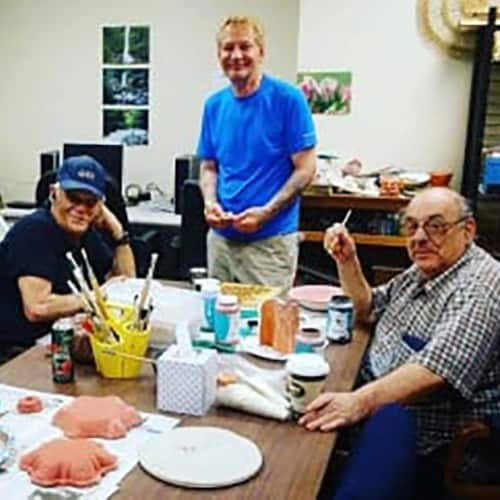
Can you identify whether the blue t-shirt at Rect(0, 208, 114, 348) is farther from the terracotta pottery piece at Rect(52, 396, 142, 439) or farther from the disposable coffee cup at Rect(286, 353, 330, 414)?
the disposable coffee cup at Rect(286, 353, 330, 414)

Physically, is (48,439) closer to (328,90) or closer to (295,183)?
(295,183)

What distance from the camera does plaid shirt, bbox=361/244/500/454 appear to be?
168cm

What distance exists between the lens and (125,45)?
472 centimetres

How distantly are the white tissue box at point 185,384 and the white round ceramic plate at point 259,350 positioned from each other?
0.30 metres

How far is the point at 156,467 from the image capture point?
124 cm

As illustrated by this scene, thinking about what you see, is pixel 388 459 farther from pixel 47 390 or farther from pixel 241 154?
pixel 241 154

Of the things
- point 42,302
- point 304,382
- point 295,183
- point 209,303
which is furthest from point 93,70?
point 304,382

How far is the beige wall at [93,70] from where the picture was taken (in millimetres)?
4539

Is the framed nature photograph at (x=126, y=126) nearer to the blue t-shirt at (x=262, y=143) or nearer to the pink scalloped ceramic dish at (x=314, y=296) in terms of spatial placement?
the blue t-shirt at (x=262, y=143)

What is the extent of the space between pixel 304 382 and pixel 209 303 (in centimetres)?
56

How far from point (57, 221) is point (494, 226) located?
2.35 metres

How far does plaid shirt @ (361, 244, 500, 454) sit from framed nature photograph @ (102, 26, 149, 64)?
10.6ft

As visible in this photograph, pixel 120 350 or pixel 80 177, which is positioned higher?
pixel 80 177

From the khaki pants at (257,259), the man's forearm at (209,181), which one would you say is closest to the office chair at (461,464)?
the khaki pants at (257,259)
